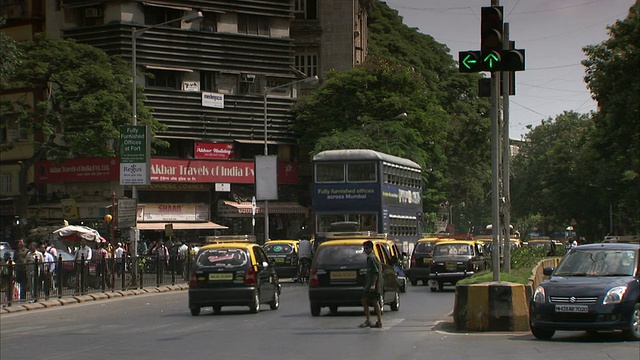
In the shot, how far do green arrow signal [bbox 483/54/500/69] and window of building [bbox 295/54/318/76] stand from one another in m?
49.1

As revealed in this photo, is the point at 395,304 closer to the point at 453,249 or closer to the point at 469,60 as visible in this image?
the point at 469,60

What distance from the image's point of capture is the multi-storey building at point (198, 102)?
55719 millimetres

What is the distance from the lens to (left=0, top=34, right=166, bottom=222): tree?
48094 mm

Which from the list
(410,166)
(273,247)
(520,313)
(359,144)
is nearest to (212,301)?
(520,313)

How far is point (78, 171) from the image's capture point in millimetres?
55750

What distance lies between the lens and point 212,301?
2475 cm

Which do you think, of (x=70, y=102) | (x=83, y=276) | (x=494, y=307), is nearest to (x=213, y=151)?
(x=70, y=102)

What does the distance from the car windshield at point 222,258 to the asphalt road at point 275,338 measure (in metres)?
1.21

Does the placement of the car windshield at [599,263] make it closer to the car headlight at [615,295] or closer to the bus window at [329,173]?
the car headlight at [615,295]

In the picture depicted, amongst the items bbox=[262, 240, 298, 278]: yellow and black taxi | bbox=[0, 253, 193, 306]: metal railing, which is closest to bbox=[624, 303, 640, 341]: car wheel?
bbox=[0, 253, 193, 306]: metal railing

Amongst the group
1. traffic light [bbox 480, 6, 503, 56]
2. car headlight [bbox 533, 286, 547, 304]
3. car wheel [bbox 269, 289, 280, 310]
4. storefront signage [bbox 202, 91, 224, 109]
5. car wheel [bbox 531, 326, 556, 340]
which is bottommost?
car wheel [bbox 269, 289, 280, 310]

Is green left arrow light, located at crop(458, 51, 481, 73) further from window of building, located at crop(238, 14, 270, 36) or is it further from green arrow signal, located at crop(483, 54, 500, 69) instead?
window of building, located at crop(238, 14, 270, 36)

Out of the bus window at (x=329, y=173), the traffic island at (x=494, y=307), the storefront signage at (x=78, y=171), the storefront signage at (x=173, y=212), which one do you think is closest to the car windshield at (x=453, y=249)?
the bus window at (x=329, y=173)

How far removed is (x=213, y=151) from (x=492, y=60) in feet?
136
